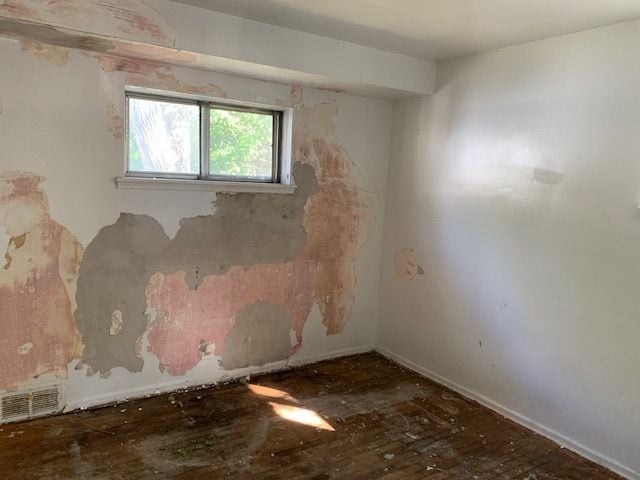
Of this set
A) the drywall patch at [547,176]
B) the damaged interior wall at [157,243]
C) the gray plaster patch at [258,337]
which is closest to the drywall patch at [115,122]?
the damaged interior wall at [157,243]

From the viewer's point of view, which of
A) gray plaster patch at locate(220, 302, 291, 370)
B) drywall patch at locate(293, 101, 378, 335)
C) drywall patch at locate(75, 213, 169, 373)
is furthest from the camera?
drywall patch at locate(293, 101, 378, 335)

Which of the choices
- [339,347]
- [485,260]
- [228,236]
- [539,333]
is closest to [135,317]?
[228,236]

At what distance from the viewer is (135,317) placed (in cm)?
302

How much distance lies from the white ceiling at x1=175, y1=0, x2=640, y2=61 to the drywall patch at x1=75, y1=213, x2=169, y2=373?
4.62 feet

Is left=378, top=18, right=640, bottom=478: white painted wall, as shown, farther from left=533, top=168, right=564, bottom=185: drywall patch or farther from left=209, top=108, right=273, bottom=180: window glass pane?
left=209, top=108, right=273, bottom=180: window glass pane

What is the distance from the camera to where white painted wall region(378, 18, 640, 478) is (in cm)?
246

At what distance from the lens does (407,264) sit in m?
3.79

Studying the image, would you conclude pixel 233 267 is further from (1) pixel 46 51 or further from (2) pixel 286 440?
(1) pixel 46 51

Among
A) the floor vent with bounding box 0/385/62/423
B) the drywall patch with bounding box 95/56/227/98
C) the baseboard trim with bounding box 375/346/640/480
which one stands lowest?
the baseboard trim with bounding box 375/346/640/480

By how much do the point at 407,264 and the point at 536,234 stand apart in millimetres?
1154

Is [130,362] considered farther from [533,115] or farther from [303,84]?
[533,115]

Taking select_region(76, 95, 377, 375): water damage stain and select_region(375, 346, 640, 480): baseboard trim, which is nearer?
select_region(375, 346, 640, 480): baseboard trim

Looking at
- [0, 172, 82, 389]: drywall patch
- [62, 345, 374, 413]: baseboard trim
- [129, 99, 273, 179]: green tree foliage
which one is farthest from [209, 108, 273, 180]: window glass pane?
[62, 345, 374, 413]: baseboard trim

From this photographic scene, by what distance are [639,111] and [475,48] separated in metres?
1.10
